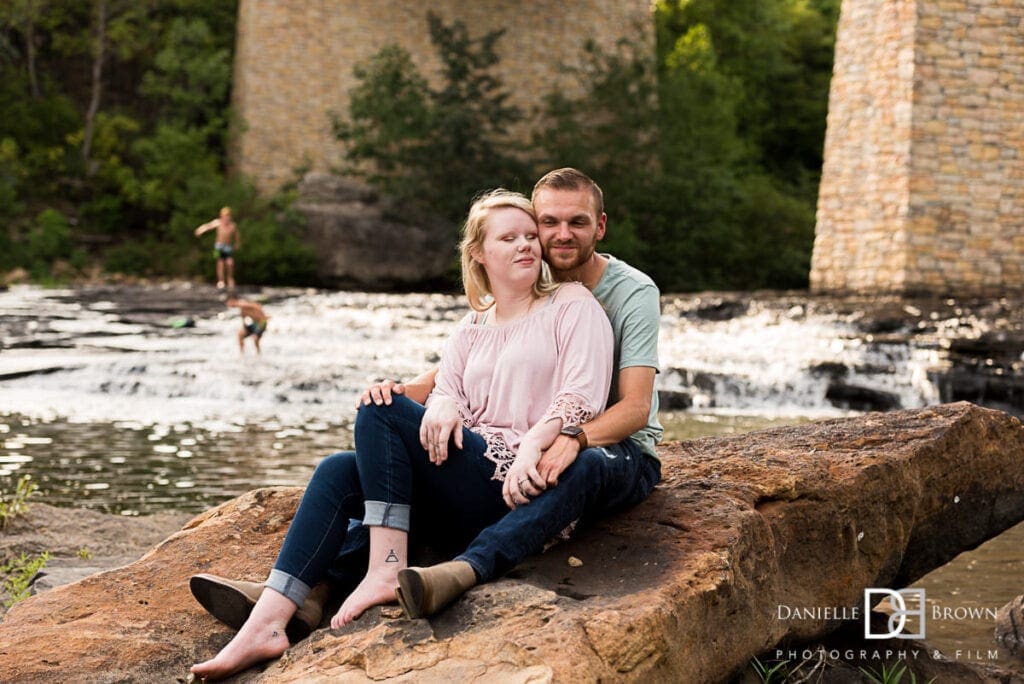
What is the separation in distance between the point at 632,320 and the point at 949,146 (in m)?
14.9

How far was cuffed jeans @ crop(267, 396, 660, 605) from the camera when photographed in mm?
3043

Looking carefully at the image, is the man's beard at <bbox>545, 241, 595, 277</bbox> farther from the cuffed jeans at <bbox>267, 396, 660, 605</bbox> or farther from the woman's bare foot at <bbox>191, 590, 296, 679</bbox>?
the woman's bare foot at <bbox>191, 590, 296, 679</bbox>

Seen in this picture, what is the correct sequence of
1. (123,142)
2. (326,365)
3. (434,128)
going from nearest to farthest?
(326,365), (434,128), (123,142)

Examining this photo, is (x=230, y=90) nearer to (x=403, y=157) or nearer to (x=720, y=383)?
(x=403, y=157)

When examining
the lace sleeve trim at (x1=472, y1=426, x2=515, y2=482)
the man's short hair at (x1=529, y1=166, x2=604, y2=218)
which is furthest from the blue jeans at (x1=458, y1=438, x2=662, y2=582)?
the man's short hair at (x1=529, y1=166, x2=604, y2=218)

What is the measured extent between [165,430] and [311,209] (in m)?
17.0

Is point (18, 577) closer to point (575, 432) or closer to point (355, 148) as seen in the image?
point (575, 432)

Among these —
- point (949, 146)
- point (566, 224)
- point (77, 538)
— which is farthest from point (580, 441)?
point (949, 146)

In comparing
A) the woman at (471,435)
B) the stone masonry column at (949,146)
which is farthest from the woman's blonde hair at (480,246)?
the stone masonry column at (949,146)

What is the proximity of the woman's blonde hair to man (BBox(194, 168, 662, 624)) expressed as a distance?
0.05 metres

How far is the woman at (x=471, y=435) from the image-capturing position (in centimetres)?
308

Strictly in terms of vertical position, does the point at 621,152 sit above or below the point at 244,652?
above

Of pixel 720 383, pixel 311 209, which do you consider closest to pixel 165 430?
pixel 720 383

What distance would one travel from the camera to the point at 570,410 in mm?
3098
